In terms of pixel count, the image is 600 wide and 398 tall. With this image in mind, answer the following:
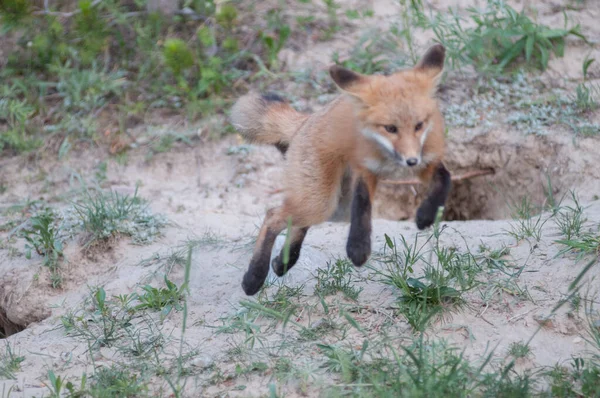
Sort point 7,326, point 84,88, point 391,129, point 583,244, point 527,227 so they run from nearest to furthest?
point 391,129 < point 583,244 < point 527,227 < point 7,326 < point 84,88

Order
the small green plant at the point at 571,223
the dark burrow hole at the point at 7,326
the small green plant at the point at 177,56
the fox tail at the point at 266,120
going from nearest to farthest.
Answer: the small green plant at the point at 571,223 → the fox tail at the point at 266,120 → the dark burrow hole at the point at 7,326 → the small green plant at the point at 177,56

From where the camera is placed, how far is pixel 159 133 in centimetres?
716

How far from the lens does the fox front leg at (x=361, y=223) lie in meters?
4.09

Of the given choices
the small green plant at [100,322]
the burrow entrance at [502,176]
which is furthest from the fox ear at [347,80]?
the burrow entrance at [502,176]

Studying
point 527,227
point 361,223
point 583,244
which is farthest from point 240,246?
point 583,244

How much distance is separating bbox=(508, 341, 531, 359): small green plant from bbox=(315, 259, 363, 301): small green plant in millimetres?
1044

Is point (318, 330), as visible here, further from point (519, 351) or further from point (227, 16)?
point (227, 16)

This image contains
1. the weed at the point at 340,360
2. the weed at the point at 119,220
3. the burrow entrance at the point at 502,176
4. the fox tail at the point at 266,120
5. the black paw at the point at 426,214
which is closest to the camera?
the weed at the point at 340,360

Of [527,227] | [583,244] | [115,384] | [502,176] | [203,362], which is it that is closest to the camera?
[115,384]

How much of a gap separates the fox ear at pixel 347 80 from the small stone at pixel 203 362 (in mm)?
1836

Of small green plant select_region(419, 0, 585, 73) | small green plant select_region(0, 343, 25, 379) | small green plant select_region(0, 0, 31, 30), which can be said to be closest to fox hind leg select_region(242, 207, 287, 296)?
small green plant select_region(0, 343, 25, 379)

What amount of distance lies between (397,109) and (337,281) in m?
1.24

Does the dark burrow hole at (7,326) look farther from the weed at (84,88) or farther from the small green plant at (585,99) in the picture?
the small green plant at (585,99)

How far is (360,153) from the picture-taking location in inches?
166
